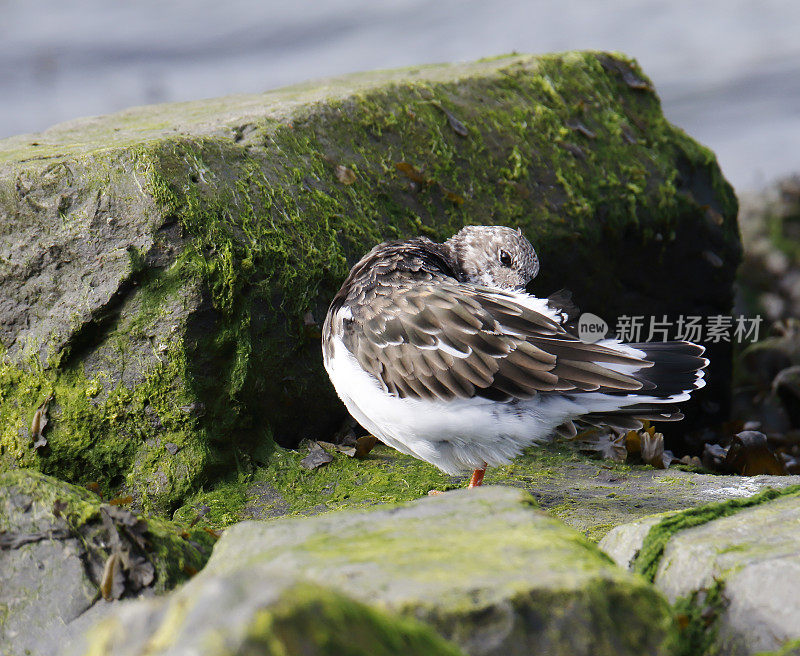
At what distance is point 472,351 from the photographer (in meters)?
3.38

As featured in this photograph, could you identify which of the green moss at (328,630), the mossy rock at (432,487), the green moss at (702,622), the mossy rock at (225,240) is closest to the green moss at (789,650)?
the green moss at (702,622)

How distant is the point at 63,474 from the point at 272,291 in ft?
4.25

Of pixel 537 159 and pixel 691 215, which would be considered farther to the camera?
pixel 691 215

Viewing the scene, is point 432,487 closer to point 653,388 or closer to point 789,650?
point 653,388

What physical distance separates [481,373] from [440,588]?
1.66m

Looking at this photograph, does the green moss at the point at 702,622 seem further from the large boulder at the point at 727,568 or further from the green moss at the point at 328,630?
the green moss at the point at 328,630

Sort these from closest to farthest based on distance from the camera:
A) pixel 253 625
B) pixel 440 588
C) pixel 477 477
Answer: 1. pixel 253 625
2. pixel 440 588
3. pixel 477 477

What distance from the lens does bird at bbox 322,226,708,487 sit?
131 inches

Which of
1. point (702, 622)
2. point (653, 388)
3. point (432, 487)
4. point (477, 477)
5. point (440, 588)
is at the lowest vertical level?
point (432, 487)

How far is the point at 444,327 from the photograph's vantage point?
3439 millimetres

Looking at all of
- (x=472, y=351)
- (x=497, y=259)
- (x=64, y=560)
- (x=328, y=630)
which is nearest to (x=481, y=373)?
(x=472, y=351)

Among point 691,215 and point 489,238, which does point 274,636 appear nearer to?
point 489,238

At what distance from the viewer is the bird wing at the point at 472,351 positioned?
3.33m

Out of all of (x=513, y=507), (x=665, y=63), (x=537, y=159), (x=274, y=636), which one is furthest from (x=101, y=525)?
(x=665, y=63)
